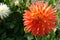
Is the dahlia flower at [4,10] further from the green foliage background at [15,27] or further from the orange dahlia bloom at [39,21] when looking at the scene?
the orange dahlia bloom at [39,21]

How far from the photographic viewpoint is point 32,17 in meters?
1.15

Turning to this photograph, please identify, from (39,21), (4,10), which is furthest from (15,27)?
(39,21)

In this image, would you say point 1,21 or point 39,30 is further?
point 1,21

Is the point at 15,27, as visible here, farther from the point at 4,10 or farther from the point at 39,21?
the point at 39,21

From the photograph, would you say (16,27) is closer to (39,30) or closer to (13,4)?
(13,4)

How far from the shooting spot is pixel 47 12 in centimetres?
117

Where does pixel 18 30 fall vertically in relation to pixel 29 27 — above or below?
below

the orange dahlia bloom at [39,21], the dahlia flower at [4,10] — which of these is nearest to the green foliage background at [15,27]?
the dahlia flower at [4,10]

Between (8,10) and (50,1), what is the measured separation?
27cm

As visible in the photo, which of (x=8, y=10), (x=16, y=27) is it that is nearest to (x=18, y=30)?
(x=16, y=27)

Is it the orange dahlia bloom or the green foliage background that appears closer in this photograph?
the orange dahlia bloom

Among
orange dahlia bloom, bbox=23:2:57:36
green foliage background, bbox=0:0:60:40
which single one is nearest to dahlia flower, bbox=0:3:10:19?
green foliage background, bbox=0:0:60:40

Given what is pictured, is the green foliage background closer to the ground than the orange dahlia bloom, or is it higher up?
closer to the ground

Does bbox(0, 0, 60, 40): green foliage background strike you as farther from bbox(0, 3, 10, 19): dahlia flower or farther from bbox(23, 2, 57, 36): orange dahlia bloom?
bbox(23, 2, 57, 36): orange dahlia bloom
